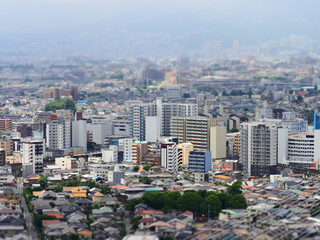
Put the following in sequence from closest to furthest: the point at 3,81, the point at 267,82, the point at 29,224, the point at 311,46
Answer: the point at 29,224 → the point at 267,82 → the point at 3,81 → the point at 311,46

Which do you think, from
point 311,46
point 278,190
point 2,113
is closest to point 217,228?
point 278,190

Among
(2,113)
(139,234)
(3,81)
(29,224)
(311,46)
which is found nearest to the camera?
(139,234)

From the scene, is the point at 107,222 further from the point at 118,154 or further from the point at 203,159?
the point at 118,154

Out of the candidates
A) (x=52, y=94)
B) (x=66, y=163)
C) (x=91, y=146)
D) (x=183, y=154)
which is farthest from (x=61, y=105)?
(x=183, y=154)

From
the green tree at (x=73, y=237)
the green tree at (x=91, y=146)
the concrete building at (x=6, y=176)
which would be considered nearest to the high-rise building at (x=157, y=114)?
the green tree at (x=91, y=146)

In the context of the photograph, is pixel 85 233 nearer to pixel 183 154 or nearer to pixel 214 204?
pixel 214 204

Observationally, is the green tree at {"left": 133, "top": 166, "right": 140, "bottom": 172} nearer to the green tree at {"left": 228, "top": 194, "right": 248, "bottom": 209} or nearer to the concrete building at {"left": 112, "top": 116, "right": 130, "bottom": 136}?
the green tree at {"left": 228, "top": 194, "right": 248, "bottom": 209}

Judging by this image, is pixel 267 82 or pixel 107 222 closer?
pixel 107 222
